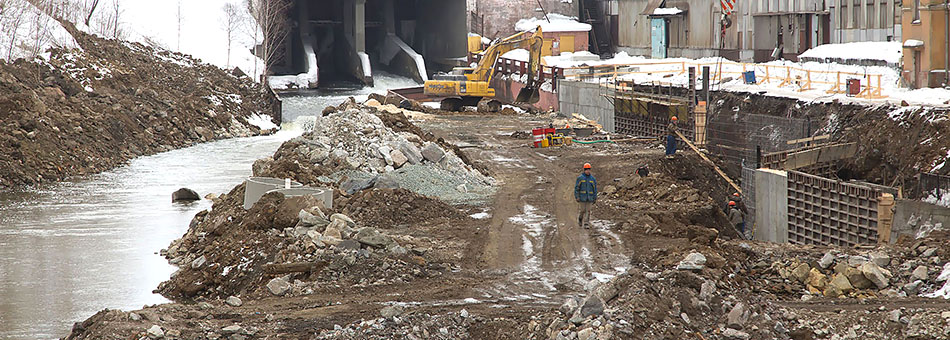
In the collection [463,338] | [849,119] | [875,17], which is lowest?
[463,338]

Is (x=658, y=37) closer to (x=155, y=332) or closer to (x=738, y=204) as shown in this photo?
(x=738, y=204)

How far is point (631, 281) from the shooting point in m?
13.1

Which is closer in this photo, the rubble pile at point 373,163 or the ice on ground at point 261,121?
A: the rubble pile at point 373,163

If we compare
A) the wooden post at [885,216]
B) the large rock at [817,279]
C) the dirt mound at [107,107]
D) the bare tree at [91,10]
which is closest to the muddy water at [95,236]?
the dirt mound at [107,107]

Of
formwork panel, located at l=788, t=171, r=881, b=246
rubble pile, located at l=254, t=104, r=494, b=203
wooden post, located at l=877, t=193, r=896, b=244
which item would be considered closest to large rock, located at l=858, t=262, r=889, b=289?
wooden post, located at l=877, t=193, r=896, b=244

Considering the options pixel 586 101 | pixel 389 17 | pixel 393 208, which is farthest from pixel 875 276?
pixel 389 17

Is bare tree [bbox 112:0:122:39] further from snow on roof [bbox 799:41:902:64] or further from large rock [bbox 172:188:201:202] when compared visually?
snow on roof [bbox 799:41:902:64]

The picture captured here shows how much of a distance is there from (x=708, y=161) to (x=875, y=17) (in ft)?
40.4

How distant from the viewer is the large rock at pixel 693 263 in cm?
1519

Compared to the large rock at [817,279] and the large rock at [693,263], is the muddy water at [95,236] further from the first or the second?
the large rock at [817,279]

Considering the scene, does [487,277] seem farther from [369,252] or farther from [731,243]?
[731,243]

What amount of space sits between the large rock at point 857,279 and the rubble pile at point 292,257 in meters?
6.35

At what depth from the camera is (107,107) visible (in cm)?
4038

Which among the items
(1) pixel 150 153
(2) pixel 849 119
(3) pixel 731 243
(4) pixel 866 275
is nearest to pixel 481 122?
(1) pixel 150 153
